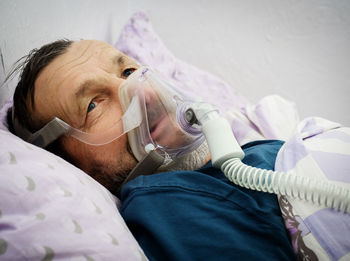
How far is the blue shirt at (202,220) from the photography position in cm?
53

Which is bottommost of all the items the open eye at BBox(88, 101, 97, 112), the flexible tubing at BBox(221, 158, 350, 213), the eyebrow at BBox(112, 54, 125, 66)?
the flexible tubing at BBox(221, 158, 350, 213)

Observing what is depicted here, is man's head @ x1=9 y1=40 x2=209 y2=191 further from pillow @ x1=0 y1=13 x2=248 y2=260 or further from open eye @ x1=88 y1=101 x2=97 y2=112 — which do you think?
A: pillow @ x1=0 y1=13 x2=248 y2=260

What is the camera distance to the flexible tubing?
482mm

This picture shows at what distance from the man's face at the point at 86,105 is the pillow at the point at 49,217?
0.88 ft

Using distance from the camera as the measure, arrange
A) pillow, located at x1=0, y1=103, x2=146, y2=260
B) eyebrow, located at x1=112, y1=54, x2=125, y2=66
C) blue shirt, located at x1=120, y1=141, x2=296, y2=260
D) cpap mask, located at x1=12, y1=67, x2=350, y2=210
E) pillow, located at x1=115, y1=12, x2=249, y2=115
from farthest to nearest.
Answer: pillow, located at x1=115, y1=12, x2=249, y2=115 → eyebrow, located at x1=112, y1=54, x2=125, y2=66 → cpap mask, located at x1=12, y1=67, x2=350, y2=210 → blue shirt, located at x1=120, y1=141, x2=296, y2=260 → pillow, located at x1=0, y1=103, x2=146, y2=260

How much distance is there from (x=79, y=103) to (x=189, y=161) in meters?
0.37

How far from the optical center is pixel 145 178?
26.8 inches

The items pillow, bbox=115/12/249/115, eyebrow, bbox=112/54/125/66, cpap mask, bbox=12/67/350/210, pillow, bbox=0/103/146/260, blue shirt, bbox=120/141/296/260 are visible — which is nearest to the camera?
pillow, bbox=0/103/146/260

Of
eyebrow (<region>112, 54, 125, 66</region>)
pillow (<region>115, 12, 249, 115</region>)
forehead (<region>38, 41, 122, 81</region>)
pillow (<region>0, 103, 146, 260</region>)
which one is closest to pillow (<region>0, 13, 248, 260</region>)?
pillow (<region>0, 103, 146, 260</region>)

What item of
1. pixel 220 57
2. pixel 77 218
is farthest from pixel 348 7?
pixel 77 218

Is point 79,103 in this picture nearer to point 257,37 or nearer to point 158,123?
point 158,123

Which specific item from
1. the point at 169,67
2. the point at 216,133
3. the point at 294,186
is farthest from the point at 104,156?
the point at 169,67

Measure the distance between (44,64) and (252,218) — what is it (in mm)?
731

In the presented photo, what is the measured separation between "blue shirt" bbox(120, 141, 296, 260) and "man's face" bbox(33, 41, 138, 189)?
0.18 m
